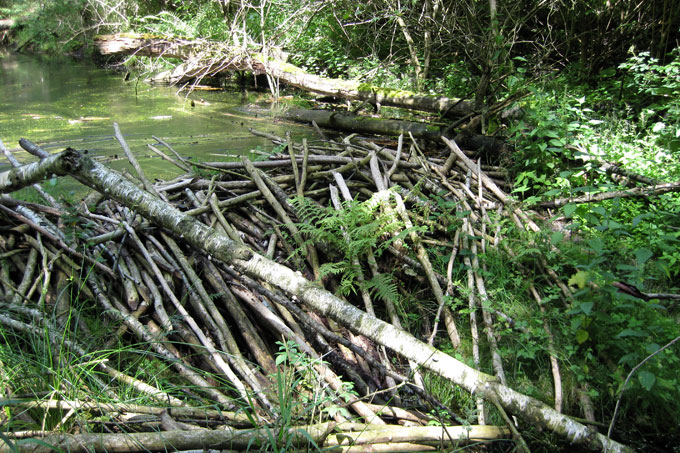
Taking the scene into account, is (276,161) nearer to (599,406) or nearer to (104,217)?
(104,217)

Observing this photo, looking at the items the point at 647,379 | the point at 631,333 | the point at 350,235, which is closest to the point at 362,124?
the point at 350,235

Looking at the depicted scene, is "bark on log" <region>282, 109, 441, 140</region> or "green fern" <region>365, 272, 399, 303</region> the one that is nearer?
"green fern" <region>365, 272, 399, 303</region>

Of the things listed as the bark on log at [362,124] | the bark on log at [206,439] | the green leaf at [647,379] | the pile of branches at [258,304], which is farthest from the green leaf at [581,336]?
the bark on log at [362,124]

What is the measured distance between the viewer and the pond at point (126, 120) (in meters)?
7.74

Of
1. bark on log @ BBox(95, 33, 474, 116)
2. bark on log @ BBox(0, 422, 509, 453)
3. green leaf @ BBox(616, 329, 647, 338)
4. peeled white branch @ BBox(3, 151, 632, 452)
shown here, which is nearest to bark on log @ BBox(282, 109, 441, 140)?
bark on log @ BBox(95, 33, 474, 116)

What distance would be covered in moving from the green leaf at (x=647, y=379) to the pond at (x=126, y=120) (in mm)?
4738

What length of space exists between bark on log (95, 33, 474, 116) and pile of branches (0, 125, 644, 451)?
3.56 metres

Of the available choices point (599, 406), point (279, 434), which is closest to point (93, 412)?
point (279, 434)

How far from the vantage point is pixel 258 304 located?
323 cm

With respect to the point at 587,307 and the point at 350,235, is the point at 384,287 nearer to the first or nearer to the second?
the point at 350,235

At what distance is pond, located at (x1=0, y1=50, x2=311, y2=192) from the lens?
25.4 ft

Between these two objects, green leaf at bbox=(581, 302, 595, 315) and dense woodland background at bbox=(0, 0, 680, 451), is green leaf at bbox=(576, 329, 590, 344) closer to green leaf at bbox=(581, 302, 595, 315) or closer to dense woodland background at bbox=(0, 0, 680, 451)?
dense woodland background at bbox=(0, 0, 680, 451)

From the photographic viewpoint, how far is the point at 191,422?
88.7 inches

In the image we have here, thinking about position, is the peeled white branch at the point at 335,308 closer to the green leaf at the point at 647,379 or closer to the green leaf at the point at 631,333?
the green leaf at the point at 647,379
